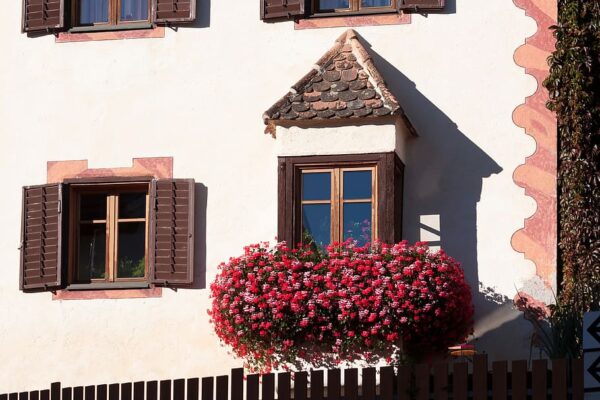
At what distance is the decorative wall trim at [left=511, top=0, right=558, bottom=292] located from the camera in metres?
14.6

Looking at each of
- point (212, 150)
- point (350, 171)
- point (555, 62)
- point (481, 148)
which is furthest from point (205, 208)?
point (555, 62)

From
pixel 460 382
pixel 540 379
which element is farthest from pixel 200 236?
pixel 540 379

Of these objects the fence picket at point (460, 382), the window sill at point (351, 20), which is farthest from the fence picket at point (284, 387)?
the window sill at point (351, 20)

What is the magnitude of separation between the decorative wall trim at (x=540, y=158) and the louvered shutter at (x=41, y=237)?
4.73 meters

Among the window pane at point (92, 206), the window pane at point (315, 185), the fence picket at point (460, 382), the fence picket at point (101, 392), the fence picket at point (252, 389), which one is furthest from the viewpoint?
the window pane at point (92, 206)

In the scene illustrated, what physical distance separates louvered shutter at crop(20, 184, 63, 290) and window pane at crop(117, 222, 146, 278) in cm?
63

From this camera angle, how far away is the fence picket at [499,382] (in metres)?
11.1

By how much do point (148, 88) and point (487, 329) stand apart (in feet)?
14.4

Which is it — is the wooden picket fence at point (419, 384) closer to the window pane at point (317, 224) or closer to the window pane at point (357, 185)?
the window pane at point (317, 224)

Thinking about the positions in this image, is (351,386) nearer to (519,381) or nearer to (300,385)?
(300,385)

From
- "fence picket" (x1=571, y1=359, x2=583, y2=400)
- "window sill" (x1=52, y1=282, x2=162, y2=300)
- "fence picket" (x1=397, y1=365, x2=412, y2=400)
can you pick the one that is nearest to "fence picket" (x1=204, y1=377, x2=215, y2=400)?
"fence picket" (x1=397, y1=365, x2=412, y2=400)

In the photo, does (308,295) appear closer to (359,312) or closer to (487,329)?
(359,312)

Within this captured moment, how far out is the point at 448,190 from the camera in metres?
14.9

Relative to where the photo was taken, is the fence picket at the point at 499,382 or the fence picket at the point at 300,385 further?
the fence picket at the point at 300,385
